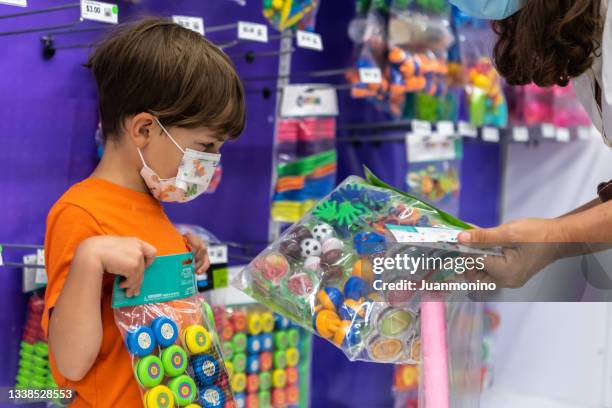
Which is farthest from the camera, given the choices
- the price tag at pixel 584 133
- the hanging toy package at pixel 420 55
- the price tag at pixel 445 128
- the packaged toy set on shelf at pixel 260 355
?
the price tag at pixel 584 133

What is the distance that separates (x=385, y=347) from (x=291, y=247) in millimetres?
233

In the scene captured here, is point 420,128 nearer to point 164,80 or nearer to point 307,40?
point 307,40

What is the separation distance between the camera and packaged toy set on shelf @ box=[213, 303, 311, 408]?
209 cm

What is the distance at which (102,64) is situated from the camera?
133 cm

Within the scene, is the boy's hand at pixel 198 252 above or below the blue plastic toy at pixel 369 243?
below

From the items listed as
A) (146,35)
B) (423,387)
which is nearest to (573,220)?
(423,387)

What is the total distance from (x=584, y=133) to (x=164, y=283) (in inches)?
96.1

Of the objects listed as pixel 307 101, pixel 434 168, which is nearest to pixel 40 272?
pixel 307 101

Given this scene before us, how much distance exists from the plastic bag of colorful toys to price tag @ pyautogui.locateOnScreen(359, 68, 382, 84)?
1.14 meters

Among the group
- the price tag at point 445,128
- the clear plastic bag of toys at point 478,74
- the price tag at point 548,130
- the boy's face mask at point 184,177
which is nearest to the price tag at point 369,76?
the price tag at point 445,128

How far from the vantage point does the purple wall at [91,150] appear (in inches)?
71.7

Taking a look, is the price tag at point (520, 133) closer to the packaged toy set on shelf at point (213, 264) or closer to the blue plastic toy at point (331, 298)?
the packaged toy set on shelf at point (213, 264)

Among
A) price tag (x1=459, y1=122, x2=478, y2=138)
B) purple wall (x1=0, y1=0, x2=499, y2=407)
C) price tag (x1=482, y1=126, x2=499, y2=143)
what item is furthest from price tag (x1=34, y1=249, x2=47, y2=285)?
price tag (x1=482, y1=126, x2=499, y2=143)

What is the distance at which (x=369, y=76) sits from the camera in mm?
2371
